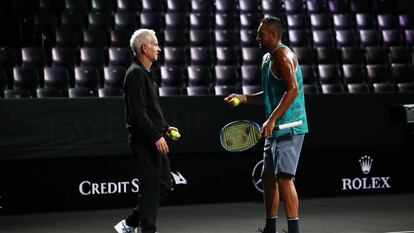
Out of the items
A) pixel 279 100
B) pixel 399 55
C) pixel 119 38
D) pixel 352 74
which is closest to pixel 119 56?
pixel 119 38

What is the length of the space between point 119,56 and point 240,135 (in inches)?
256

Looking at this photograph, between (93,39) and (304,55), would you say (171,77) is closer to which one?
(93,39)

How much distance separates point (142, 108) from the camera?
6.51 meters

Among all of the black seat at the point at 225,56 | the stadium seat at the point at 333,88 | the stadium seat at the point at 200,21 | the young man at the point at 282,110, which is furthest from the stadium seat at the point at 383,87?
the young man at the point at 282,110

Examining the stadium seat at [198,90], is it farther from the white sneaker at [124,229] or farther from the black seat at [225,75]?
the white sneaker at [124,229]

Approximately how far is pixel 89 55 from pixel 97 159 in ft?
10.9

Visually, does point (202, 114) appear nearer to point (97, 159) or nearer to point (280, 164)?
point (97, 159)

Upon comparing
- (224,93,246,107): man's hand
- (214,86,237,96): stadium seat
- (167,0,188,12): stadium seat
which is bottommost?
(224,93,246,107): man's hand

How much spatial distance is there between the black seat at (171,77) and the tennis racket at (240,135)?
599 centimetres

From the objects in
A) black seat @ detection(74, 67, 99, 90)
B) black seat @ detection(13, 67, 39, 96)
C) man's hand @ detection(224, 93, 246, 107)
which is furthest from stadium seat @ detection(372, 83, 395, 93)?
man's hand @ detection(224, 93, 246, 107)

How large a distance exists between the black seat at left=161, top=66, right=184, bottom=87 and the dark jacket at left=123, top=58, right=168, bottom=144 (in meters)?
6.10

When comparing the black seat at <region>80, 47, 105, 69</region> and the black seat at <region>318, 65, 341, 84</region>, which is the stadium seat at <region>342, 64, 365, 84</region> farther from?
the black seat at <region>80, 47, 105, 69</region>

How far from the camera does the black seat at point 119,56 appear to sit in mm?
13023

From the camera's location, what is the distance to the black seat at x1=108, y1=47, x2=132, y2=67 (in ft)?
42.7
